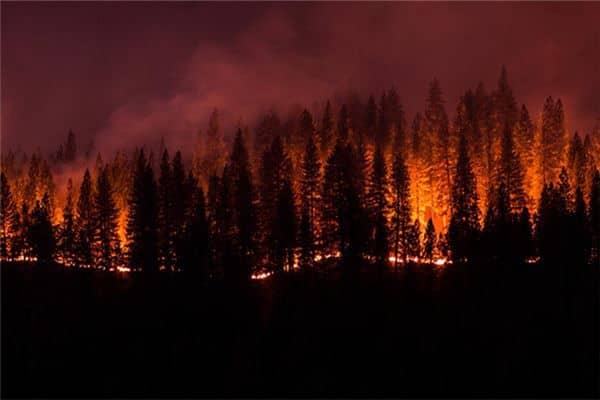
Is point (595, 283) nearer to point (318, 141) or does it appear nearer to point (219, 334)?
point (219, 334)

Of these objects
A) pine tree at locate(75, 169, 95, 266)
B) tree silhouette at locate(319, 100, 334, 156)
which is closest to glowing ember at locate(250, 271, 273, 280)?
pine tree at locate(75, 169, 95, 266)

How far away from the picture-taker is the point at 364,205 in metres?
75.9

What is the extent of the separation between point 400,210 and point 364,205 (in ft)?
15.5

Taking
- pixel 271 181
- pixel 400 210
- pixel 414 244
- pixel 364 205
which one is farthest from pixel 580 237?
pixel 271 181

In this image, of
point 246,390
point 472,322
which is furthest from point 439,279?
point 246,390

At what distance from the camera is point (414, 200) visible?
84.6 meters

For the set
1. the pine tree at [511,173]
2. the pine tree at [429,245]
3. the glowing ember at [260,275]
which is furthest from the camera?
the pine tree at [511,173]

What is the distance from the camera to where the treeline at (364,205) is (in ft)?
223

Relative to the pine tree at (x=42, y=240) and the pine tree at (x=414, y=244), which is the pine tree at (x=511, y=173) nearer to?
the pine tree at (x=414, y=244)

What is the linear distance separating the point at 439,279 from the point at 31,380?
4244 cm

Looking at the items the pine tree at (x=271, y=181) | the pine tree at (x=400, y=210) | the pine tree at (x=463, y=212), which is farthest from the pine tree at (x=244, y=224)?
the pine tree at (x=463, y=212)

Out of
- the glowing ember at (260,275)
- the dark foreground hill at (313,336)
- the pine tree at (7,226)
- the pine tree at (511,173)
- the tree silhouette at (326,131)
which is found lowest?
the dark foreground hill at (313,336)

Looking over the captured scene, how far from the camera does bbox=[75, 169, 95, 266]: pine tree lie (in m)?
79.9

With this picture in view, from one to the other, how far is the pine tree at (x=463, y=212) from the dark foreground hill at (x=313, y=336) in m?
2.61
